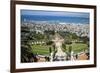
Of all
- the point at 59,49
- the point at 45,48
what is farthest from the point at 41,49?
the point at 59,49

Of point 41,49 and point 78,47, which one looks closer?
point 41,49

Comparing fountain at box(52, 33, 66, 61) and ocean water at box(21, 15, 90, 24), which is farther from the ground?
ocean water at box(21, 15, 90, 24)

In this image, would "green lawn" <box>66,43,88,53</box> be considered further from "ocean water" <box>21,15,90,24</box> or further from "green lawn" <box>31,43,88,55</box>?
"ocean water" <box>21,15,90,24</box>

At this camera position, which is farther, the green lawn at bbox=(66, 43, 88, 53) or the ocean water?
the green lawn at bbox=(66, 43, 88, 53)

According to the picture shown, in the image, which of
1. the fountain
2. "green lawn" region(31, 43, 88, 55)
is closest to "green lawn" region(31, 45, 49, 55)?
"green lawn" region(31, 43, 88, 55)

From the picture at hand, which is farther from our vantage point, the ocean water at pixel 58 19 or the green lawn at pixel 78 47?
the green lawn at pixel 78 47

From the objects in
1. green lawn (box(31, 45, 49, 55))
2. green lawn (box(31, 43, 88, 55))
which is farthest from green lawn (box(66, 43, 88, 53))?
green lawn (box(31, 45, 49, 55))

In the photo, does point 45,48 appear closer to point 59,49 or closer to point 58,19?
point 59,49

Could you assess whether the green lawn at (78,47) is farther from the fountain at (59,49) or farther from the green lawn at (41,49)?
the green lawn at (41,49)

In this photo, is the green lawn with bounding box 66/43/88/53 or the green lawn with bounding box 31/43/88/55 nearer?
the green lawn with bounding box 31/43/88/55

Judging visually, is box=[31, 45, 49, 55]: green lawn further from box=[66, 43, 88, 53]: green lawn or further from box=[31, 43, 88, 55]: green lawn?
box=[66, 43, 88, 53]: green lawn

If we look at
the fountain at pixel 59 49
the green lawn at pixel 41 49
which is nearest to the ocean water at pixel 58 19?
the fountain at pixel 59 49

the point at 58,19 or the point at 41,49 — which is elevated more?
the point at 58,19
